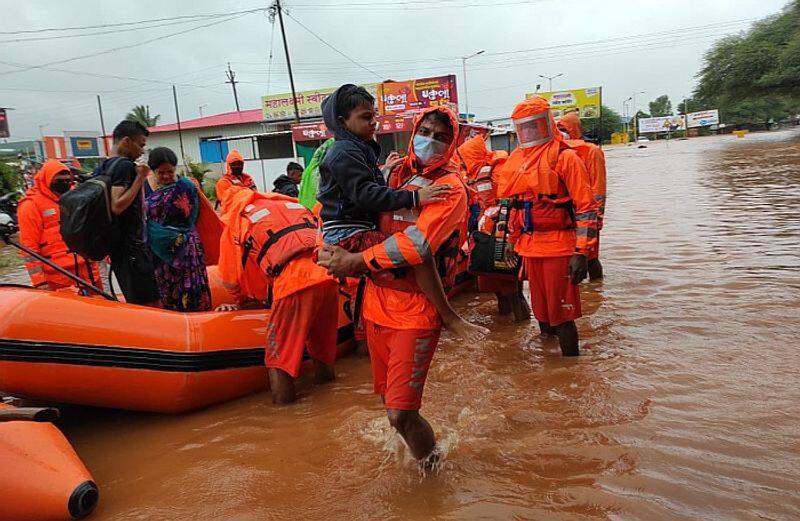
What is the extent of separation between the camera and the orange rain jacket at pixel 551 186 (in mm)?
3738

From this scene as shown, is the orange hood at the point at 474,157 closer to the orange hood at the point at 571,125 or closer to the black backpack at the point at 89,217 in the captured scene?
the orange hood at the point at 571,125

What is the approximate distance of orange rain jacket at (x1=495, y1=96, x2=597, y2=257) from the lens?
3.74 metres

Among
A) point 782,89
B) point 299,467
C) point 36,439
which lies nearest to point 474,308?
point 299,467

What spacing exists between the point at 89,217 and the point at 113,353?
0.86 meters

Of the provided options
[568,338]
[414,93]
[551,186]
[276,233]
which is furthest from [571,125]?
[414,93]

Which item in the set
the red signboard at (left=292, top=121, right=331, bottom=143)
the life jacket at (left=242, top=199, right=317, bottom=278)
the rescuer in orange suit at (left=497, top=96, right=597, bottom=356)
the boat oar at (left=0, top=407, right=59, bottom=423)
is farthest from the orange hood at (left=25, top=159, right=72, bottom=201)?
the red signboard at (left=292, top=121, right=331, bottom=143)

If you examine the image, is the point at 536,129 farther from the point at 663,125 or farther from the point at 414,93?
the point at 663,125

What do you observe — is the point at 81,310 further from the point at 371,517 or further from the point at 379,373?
the point at 371,517

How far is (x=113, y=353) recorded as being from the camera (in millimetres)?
3385

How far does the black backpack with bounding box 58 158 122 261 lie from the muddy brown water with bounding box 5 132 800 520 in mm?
1126

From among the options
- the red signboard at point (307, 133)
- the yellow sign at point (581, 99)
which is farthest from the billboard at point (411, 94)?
the yellow sign at point (581, 99)

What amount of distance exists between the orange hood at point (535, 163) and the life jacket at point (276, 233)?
145 cm

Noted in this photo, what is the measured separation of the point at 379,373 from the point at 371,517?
24.2 inches

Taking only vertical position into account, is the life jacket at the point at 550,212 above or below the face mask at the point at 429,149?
below
